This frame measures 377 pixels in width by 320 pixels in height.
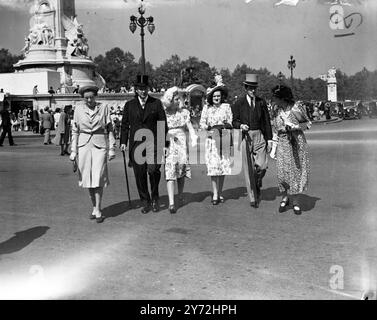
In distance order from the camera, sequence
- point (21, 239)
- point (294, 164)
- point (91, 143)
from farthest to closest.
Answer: point (294, 164) → point (91, 143) → point (21, 239)

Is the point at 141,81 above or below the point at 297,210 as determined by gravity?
above

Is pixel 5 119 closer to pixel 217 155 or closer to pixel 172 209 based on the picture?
pixel 217 155

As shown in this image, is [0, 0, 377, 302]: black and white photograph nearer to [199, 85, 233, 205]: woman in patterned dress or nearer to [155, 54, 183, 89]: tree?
[199, 85, 233, 205]: woman in patterned dress

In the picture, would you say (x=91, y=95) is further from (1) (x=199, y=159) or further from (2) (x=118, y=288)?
(1) (x=199, y=159)

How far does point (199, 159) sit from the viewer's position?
15570 mm

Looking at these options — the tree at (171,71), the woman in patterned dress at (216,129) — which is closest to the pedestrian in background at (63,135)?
the woman in patterned dress at (216,129)

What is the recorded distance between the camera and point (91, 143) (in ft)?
25.4

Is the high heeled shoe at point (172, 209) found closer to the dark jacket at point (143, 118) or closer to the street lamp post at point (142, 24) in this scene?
the dark jacket at point (143, 118)

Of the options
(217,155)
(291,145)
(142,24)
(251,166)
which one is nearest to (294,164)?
(291,145)

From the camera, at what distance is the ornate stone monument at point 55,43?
145 feet

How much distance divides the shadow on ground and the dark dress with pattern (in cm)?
326

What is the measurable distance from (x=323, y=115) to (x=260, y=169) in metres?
43.5

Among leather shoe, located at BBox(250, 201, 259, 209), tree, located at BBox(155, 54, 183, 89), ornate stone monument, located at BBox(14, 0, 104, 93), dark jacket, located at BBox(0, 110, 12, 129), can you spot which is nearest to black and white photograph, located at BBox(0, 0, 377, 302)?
leather shoe, located at BBox(250, 201, 259, 209)

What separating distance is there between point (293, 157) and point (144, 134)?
6.94 ft
